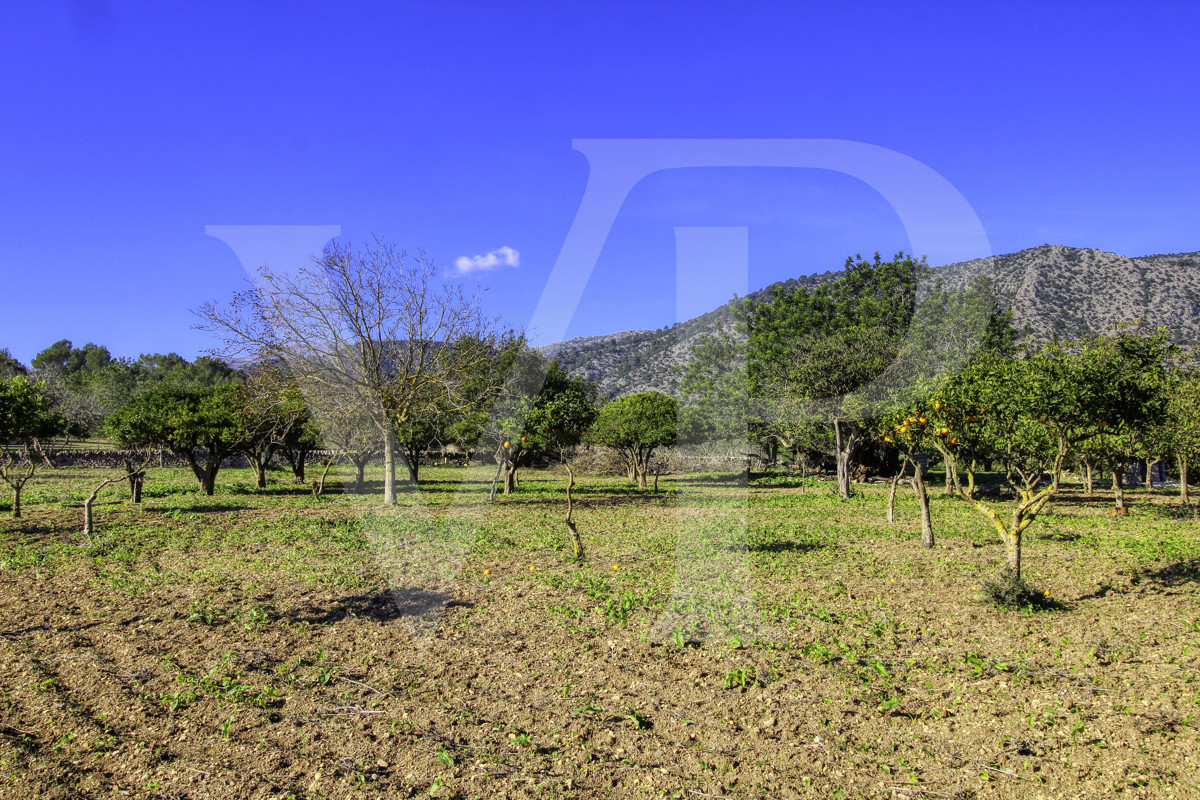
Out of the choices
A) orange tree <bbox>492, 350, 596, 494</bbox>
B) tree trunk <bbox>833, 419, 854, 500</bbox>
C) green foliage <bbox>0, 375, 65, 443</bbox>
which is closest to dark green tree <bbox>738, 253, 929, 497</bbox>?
tree trunk <bbox>833, 419, 854, 500</bbox>

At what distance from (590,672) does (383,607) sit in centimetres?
327

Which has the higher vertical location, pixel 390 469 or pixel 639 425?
pixel 639 425

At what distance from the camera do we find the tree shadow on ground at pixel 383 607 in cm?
770

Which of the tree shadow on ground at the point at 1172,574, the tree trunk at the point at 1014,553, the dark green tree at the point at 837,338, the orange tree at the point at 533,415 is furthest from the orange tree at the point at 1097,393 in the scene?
the dark green tree at the point at 837,338

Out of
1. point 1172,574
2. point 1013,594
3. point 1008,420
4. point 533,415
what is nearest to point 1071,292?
point 533,415

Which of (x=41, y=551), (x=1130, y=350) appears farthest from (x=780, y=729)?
(x=41, y=551)

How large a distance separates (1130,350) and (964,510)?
1195 cm

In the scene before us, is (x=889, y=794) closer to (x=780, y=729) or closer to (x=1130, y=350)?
(x=780, y=729)

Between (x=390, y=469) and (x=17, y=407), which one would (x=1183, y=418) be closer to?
(x=390, y=469)

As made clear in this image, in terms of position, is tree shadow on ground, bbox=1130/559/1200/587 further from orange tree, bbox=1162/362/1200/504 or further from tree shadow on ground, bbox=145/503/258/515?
tree shadow on ground, bbox=145/503/258/515

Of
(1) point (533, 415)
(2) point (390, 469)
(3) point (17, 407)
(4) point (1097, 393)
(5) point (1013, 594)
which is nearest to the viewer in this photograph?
(4) point (1097, 393)

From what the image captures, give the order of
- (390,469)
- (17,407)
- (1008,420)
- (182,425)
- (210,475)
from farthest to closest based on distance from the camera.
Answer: (210,475) < (182,425) < (390,469) < (17,407) < (1008,420)

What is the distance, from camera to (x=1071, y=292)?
58594 millimetres

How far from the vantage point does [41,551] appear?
1089cm
